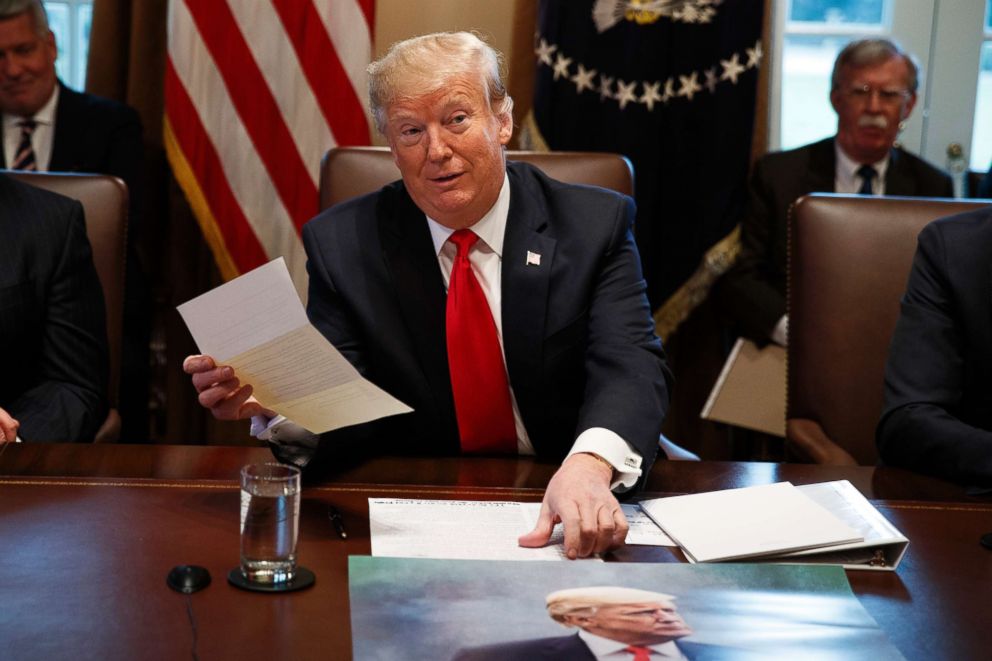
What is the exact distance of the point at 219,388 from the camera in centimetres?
164

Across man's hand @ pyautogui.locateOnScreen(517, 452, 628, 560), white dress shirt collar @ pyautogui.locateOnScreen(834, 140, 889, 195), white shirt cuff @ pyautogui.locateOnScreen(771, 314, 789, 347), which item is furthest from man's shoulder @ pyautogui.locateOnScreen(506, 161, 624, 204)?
white dress shirt collar @ pyautogui.locateOnScreen(834, 140, 889, 195)

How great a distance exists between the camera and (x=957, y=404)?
2178 millimetres

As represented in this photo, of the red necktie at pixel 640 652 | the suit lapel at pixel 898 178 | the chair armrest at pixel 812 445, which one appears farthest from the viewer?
the suit lapel at pixel 898 178

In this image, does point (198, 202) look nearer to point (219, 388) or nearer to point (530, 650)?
point (219, 388)

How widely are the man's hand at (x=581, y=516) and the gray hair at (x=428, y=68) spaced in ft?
2.42

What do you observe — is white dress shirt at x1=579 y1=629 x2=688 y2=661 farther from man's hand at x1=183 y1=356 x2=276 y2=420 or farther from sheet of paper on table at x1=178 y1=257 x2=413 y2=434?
man's hand at x1=183 y1=356 x2=276 y2=420

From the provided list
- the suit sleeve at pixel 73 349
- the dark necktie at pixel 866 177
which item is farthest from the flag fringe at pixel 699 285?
the suit sleeve at pixel 73 349

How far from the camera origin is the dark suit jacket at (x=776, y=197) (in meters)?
3.70

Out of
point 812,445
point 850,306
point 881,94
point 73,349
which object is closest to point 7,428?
point 73,349

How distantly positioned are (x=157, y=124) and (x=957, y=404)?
2862 mm

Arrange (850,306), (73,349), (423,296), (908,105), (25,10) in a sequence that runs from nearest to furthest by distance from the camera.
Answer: (423,296)
(73,349)
(850,306)
(25,10)
(908,105)

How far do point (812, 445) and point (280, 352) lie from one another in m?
1.26

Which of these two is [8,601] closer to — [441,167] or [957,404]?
[441,167]

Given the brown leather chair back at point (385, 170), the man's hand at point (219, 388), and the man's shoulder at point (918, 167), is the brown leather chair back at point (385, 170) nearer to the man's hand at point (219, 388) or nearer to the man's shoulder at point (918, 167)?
the man's hand at point (219, 388)
